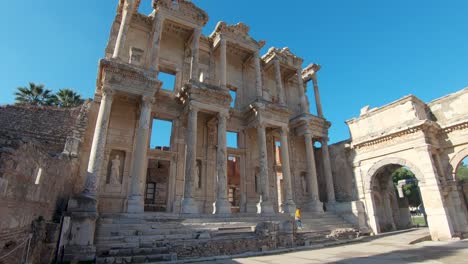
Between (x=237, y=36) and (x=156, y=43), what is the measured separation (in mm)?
6228

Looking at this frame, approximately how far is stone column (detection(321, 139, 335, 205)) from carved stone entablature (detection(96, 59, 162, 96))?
1288 centimetres

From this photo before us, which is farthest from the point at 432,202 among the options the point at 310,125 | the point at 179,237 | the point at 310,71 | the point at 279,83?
the point at 179,237

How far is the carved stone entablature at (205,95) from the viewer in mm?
14695

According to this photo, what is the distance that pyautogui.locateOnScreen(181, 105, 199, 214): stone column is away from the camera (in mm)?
12516

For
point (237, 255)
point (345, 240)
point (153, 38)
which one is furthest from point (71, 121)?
point (345, 240)

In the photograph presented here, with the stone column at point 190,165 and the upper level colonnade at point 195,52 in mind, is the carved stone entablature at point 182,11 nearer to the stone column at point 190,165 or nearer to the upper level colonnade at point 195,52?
the upper level colonnade at point 195,52

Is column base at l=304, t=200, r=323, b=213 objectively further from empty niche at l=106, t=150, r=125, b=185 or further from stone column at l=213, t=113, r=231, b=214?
empty niche at l=106, t=150, r=125, b=185

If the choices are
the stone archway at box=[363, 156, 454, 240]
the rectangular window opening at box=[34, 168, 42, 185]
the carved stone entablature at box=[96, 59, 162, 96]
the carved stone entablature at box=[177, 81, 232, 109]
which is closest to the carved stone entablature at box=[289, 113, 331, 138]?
the stone archway at box=[363, 156, 454, 240]

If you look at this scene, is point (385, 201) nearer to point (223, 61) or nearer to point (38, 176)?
point (223, 61)

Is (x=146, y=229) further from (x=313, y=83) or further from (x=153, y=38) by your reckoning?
(x=313, y=83)

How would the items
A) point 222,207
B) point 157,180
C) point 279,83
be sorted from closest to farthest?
point 222,207
point 279,83
point 157,180

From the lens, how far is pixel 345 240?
12.9 m

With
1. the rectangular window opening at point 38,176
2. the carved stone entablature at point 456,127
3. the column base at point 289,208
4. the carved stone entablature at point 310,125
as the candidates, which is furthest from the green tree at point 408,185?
the rectangular window opening at point 38,176

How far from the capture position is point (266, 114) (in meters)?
17.1
